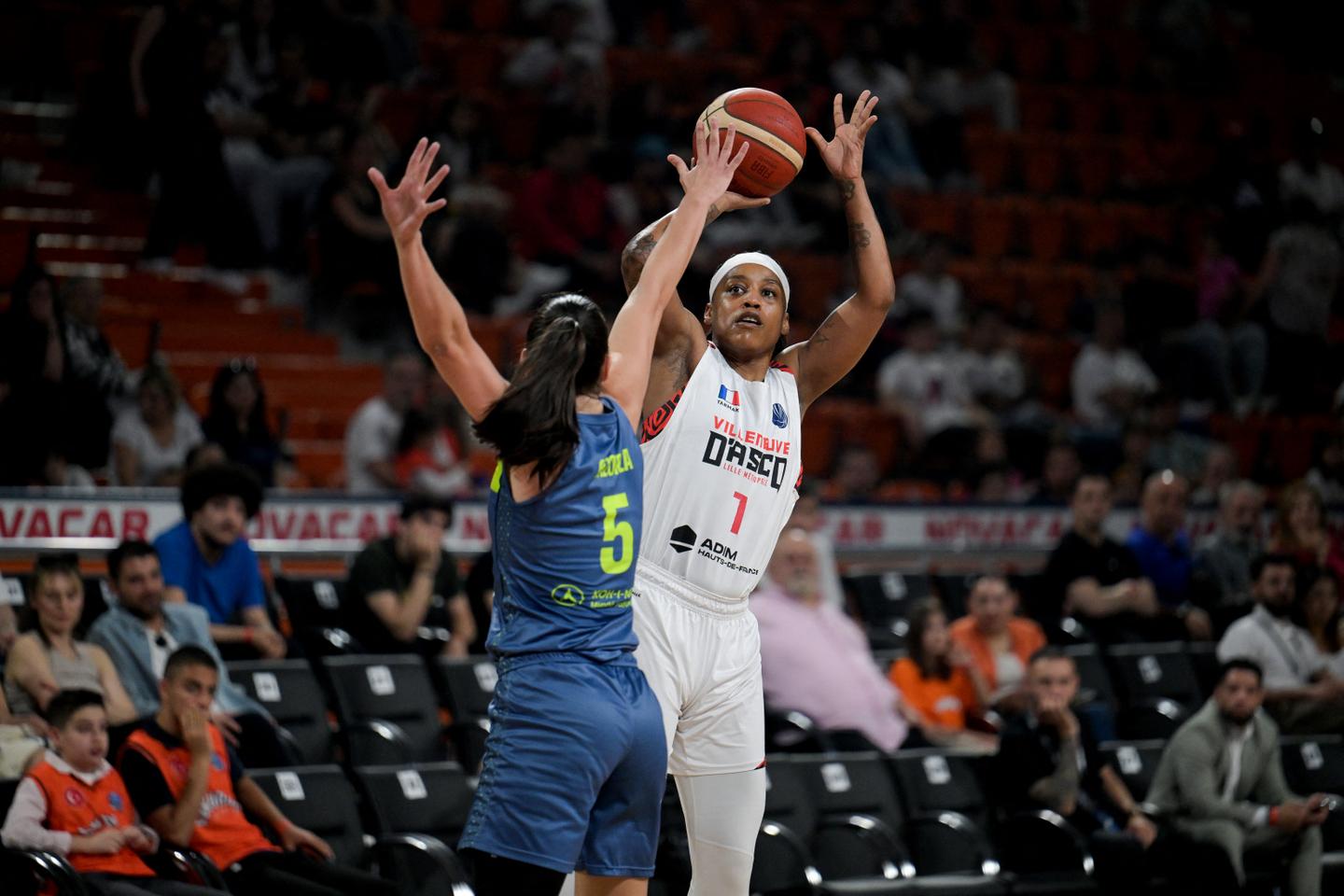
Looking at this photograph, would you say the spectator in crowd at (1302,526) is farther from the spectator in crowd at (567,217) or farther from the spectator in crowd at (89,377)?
the spectator in crowd at (89,377)

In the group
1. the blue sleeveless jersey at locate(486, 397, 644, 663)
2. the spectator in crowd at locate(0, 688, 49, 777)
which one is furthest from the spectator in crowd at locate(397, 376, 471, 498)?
the blue sleeveless jersey at locate(486, 397, 644, 663)

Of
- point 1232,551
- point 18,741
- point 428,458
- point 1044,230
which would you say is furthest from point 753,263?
point 1044,230

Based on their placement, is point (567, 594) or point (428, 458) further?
point (428, 458)

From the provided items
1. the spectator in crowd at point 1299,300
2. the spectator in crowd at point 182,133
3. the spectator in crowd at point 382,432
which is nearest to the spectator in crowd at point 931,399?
the spectator in crowd at point 1299,300

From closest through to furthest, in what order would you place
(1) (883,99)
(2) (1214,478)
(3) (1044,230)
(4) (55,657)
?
(4) (55,657) → (2) (1214,478) → (1) (883,99) → (3) (1044,230)

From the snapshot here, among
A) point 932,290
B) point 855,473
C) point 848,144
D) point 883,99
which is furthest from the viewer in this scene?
point 883,99

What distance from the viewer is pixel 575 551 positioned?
158 inches

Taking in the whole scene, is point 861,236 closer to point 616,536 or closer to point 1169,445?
point 616,536

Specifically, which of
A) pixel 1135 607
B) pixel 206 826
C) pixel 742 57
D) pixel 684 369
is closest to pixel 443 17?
pixel 742 57

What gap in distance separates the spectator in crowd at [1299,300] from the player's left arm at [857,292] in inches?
407

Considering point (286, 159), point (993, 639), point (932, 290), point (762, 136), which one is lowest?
point (762, 136)

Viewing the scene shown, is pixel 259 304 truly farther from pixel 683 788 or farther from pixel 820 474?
pixel 683 788

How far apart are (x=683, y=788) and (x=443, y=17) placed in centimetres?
1049

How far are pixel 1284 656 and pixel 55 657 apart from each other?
240 inches
